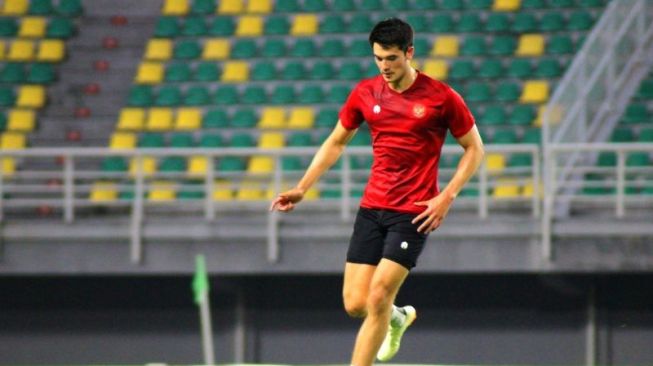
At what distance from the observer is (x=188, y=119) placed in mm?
16516

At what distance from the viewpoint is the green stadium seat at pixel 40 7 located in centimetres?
1838

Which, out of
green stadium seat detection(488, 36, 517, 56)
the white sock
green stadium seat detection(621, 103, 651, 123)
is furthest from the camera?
green stadium seat detection(488, 36, 517, 56)

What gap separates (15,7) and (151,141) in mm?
3408

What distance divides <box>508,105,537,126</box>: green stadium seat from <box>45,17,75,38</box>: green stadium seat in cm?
571

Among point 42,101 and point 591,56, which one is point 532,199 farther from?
point 42,101

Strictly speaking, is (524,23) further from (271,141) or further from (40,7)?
(40,7)

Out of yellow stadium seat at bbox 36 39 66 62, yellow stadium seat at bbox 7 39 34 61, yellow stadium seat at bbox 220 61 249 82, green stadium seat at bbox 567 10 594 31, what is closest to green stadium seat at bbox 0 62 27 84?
yellow stadium seat at bbox 7 39 34 61

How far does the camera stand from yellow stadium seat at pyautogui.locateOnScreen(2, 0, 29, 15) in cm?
1838

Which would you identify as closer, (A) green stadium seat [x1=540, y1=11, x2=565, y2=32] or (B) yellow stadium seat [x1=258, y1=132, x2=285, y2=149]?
(B) yellow stadium seat [x1=258, y1=132, x2=285, y2=149]

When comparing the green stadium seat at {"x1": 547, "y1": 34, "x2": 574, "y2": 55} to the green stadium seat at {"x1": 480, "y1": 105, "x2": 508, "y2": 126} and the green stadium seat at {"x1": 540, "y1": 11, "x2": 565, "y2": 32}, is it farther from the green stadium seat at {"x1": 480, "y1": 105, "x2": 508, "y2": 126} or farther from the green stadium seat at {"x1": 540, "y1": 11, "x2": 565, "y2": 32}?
the green stadium seat at {"x1": 480, "y1": 105, "x2": 508, "y2": 126}

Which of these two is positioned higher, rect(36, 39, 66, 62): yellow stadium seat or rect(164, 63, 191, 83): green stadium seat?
rect(36, 39, 66, 62): yellow stadium seat

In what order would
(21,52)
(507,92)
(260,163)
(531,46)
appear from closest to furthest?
(260,163)
(507,92)
(531,46)
(21,52)

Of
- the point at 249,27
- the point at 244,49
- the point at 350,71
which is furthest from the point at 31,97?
the point at 350,71


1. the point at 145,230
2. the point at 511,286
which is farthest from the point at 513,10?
the point at 145,230
